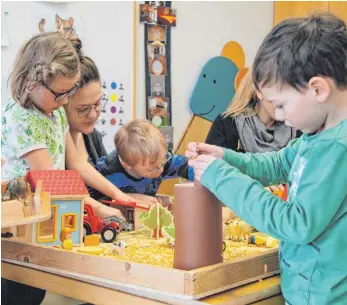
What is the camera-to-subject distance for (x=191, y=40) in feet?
9.05

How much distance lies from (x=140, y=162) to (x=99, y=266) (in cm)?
53

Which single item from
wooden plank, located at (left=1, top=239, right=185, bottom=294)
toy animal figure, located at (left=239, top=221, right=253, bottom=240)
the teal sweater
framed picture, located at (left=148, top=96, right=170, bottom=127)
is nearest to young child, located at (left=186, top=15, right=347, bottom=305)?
the teal sweater

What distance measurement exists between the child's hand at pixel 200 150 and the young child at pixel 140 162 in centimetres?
46

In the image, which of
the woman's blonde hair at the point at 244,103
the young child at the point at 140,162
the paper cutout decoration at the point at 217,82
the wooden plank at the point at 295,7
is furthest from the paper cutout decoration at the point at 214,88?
the young child at the point at 140,162

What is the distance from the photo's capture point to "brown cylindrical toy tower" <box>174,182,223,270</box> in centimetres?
84

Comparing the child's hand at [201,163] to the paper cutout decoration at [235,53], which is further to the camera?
the paper cutout decoration at [235,53]

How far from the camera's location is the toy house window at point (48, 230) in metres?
1.03

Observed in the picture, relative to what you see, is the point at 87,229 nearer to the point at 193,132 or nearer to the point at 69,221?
the point at 69,221

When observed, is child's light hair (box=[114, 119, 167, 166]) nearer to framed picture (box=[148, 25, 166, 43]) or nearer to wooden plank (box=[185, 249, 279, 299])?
wooden plank (box=[185, 249, 279, 299])

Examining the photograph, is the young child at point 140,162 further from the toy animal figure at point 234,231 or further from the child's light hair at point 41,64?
the toy animal figure at point 234,231

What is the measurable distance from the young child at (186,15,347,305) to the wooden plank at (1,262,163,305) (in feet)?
0.66

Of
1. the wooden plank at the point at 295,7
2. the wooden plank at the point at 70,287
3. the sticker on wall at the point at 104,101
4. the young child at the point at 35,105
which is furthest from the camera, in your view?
the wooden plank at the point at 295,7

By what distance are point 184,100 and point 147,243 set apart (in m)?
1.74

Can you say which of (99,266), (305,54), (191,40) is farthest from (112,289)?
(191,40)
